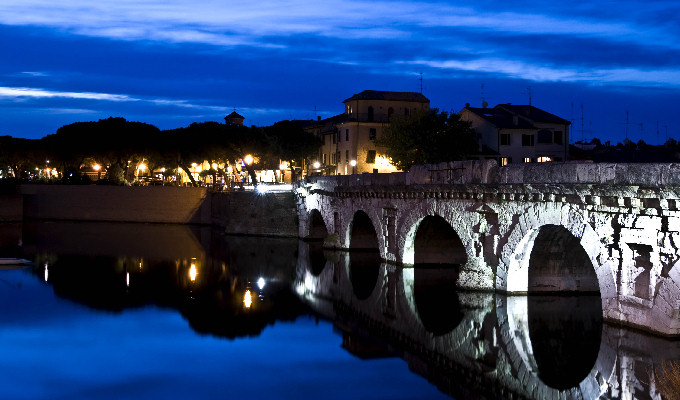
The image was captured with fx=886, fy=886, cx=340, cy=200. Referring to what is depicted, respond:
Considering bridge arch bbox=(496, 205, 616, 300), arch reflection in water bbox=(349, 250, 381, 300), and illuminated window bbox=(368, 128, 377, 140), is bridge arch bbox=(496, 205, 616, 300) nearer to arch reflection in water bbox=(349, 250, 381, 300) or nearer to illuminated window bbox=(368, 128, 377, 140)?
arch reflection in water bbox=(349, 250, 381, 300)

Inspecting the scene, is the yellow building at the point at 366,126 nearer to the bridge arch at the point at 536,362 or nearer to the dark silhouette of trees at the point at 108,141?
the dark silhouette of trees at the point at 108,141

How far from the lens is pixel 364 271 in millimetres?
45969

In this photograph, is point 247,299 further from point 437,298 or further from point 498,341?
point 498,341

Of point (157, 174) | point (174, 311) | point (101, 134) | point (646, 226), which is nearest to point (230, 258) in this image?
point (174, 311)

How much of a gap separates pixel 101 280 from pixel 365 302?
16.1 m

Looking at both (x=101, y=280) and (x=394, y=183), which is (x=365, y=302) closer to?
(x=394, y=183)

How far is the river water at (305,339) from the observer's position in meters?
24.0

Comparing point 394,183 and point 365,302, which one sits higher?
point 394,183

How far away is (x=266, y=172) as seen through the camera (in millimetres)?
103062

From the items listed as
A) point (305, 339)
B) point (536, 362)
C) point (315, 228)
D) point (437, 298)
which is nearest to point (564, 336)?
point (536, 362)

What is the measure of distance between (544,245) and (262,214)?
3975 cm

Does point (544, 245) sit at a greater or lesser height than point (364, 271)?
greater

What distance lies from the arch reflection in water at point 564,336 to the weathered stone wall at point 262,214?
3648 centimetres

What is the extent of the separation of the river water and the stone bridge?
0.87 metres
